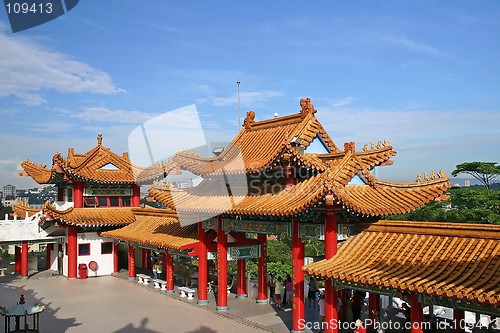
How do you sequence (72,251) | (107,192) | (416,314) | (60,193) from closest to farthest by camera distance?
(416,314), (72,251), (107,192), (60,193)

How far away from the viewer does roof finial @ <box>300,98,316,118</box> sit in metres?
18.2

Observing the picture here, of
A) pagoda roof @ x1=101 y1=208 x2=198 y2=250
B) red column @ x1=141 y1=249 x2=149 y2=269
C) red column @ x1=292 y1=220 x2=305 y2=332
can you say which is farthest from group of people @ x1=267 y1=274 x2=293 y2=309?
red column @ x1=141 y1=249 x2=149 y2=269

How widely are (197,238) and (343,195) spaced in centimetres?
876

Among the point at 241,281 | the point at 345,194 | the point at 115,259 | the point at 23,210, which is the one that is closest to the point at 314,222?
the point at 345,194

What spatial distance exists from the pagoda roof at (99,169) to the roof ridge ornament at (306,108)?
12871mm

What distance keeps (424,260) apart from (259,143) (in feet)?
29.8

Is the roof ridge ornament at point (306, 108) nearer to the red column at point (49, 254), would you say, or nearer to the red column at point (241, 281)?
the red column at point (241, 281)

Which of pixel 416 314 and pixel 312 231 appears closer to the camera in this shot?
pixel 416 314

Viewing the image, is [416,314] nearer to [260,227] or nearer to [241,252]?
[260,227]

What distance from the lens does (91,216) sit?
90.2ft

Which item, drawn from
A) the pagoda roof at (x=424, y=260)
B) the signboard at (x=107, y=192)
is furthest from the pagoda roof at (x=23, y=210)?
the pagoda roof at (x=424, y=260)

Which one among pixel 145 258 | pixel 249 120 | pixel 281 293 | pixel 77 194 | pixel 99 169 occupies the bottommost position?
pixel 281 293

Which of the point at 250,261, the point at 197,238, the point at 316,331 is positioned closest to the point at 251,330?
the point at 316,331

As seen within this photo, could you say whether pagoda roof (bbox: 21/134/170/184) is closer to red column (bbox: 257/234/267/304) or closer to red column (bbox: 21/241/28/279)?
red column (bbox: 21/241/28/279)
